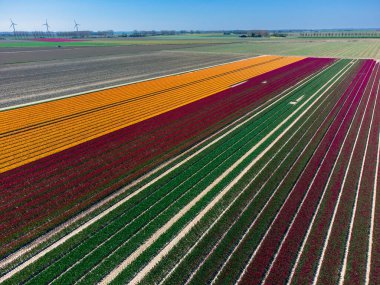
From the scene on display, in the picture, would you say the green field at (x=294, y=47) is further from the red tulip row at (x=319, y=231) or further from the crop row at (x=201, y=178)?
the red tulip row at (x=319, y=231)

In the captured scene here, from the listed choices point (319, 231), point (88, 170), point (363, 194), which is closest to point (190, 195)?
point (319, 231)

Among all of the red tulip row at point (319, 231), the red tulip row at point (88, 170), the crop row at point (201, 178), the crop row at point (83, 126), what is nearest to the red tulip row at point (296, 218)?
the red tulip row at point (319, 231)

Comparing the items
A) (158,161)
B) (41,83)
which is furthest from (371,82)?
(41,83)

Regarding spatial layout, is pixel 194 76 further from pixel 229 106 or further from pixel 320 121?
pixel 320 121

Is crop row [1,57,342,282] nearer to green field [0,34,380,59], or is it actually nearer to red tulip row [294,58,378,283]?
red tulip row [294,58,378,283]

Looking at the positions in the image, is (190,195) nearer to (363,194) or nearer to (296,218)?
(296,218)

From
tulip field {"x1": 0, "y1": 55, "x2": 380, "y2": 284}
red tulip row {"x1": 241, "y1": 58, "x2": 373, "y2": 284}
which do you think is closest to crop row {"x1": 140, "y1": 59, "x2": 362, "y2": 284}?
tulip field {"x1": 0, "y1": 55, "x2": 380, "y2": 284}
